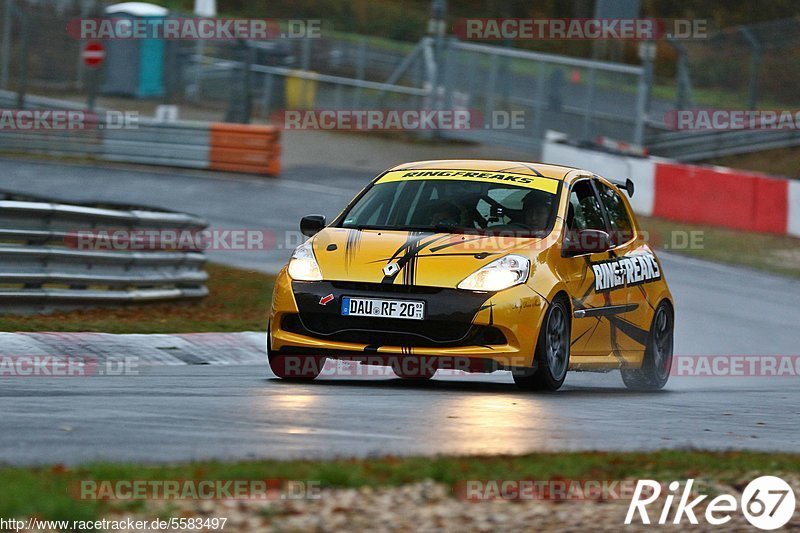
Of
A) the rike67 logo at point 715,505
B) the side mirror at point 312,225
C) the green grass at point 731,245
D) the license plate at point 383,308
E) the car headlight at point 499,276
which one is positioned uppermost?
the side mirror at point 312,225

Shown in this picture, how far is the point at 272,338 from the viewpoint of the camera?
962 centimetres

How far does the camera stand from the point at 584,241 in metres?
10.3

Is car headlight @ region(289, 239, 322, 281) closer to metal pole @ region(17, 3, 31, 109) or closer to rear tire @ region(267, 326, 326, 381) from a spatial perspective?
rear tire @ region(267, 326, 326, 381)

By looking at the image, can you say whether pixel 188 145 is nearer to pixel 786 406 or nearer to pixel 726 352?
pixel 726 352

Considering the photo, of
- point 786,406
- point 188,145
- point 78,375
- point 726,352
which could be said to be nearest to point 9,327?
point 78,375

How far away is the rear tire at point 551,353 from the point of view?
942cm

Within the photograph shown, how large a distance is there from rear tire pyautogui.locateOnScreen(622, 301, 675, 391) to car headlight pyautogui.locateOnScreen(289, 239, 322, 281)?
2.94 meters

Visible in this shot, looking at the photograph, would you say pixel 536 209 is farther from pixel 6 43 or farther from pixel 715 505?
pixel 6 43

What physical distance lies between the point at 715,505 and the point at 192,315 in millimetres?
8780

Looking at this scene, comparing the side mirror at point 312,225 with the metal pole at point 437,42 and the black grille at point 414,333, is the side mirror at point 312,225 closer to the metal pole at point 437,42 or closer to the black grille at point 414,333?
the black grille at point 414,333

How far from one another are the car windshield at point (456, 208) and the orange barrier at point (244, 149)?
18.0 m

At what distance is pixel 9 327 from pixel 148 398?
3.61 m

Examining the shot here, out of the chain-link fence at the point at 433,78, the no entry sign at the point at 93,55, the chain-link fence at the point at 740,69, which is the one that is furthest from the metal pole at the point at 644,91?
the no entry sign at the point at 93,55

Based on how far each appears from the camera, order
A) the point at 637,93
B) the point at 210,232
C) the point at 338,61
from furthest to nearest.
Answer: the point at 338,61 → the point at 637,93 → the point at 210,232
